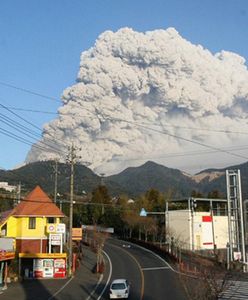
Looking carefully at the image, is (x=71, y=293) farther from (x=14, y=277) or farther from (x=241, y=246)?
(x=241, y=246)

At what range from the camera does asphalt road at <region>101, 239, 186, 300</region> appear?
4274 cm

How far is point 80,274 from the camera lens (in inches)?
2228

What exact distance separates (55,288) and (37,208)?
15.8 meters

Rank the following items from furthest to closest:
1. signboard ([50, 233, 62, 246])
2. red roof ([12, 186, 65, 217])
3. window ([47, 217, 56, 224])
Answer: window ([47, 217, 56, 224]) < red roof ([12, 186, 65, 217]) < signboard ([50, 233, 62, 246])

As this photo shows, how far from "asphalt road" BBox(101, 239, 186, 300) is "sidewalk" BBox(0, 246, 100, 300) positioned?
2403 millimetres

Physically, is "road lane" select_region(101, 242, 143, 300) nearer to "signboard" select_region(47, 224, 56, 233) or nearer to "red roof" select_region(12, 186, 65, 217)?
"signboard" select_region(47, 224, 56, 233)

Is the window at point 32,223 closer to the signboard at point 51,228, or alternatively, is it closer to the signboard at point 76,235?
the signboard at point 51,228

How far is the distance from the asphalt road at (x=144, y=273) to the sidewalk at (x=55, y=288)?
7.88 ft

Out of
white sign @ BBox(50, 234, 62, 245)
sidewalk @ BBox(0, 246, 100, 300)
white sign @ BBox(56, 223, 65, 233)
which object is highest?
white sign @ BBox(56, 223, 65, 233)

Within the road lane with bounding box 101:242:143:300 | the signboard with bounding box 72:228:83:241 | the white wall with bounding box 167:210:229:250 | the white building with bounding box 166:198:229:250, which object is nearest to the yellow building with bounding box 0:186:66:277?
the road lane with bounding box 101:242:143:300

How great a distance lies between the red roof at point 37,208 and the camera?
6016 centimetres

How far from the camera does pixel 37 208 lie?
61.0 m

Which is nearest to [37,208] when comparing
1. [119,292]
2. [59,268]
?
[59,268]

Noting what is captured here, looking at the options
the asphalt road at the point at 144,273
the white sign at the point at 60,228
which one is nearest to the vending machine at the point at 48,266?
the white sign at the point at 60,228
